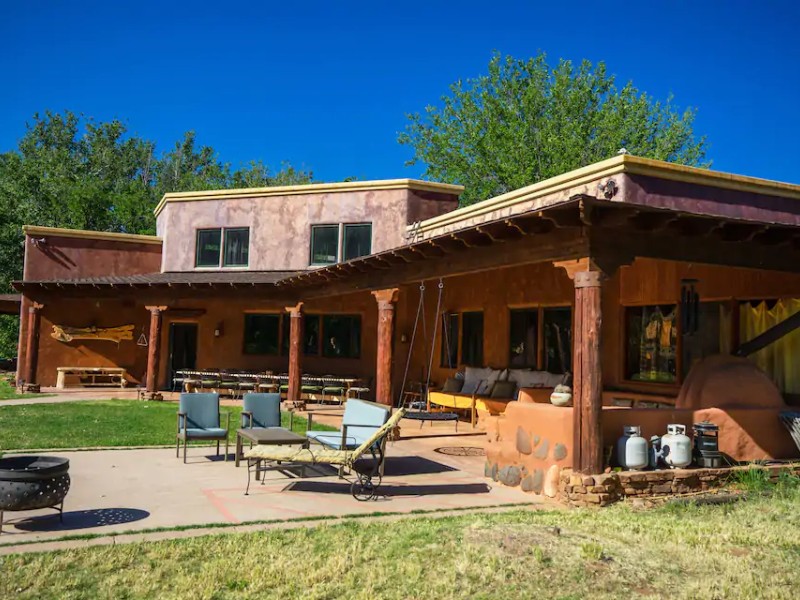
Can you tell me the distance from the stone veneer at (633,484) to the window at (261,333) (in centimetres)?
1366

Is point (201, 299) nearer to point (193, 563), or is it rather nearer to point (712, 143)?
point (193, 563)

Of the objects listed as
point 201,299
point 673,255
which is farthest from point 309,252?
point 673,255

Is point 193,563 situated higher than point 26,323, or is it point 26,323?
point 26,323

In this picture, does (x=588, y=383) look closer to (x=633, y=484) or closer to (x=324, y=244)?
(x=633, y=484)

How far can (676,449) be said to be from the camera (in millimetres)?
7730

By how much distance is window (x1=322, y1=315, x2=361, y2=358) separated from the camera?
63.5 feet

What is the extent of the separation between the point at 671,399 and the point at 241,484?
6.70 m

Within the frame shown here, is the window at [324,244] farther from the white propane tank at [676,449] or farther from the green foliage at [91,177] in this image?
the green foliage at [91,177]

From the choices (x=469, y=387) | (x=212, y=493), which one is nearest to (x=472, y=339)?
(x=469, y=387)

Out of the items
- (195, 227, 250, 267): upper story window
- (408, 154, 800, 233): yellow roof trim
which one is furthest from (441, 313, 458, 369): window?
(195, 227, 250, 267): upper story window

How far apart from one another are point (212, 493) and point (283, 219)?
1316 cm

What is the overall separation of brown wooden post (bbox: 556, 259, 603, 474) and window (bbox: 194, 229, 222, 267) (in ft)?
49.1

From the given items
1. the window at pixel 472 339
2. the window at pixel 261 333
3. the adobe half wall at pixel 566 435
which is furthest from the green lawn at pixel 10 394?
the adobe half wall at pixel 566 435

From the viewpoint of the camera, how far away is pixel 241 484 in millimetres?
7762
